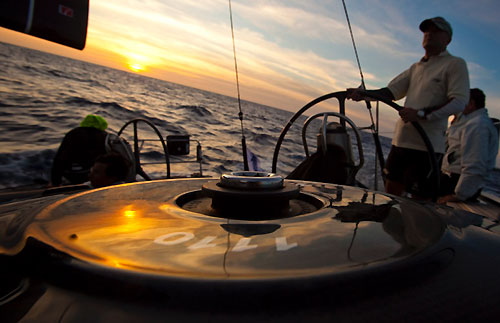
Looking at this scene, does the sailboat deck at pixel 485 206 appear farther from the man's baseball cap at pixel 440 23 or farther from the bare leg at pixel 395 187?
the man's baseball cap at pixel 440 23

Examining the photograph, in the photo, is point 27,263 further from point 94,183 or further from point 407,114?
point 94,183

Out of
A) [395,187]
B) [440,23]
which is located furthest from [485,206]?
[440,23]

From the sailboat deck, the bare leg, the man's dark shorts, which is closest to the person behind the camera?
the man's dark shorts

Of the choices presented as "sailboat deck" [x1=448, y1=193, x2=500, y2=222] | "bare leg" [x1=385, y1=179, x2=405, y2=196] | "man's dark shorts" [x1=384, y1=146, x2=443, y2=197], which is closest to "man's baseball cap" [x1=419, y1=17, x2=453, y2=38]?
"man's dark shorts" [x1=384, y1=146, x2=443, y2=197]

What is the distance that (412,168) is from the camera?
9.68 feet

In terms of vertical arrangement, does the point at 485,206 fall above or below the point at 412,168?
below

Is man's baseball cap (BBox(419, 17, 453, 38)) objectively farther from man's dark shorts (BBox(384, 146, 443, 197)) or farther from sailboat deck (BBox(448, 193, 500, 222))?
sailboat deck (BBox(448, 193, 500, 222))

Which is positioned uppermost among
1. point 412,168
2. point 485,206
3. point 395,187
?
point 412,168

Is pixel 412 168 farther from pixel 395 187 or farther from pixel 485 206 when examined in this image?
pixel 485 206

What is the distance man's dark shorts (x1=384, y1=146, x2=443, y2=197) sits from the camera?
2.88 metres

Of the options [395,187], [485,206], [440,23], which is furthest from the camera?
[485,206]

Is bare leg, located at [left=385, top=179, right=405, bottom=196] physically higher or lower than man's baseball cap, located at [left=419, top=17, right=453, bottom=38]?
lower

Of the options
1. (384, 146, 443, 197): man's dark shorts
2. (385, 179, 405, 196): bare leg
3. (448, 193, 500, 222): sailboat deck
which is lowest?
(448, 193, 500, 222): sailboat deck

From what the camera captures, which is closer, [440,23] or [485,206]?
[440,23]
